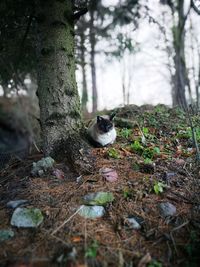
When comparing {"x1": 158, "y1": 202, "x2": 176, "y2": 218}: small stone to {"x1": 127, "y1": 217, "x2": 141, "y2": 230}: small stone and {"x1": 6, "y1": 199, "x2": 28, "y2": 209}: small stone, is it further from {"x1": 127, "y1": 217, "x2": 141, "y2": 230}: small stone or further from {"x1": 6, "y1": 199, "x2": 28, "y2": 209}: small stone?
{"x1": 6, "y1": 199, "x2": 28, "y2": 209}: small stone

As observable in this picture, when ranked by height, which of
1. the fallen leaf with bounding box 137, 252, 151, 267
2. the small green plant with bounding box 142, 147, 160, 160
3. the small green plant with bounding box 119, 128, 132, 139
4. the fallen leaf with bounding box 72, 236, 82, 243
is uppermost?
the small green plant with bounding box 119, 128, 132, 139

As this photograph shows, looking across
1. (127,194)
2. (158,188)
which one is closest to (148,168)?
(158,188)

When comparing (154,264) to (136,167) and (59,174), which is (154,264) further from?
(59,174)

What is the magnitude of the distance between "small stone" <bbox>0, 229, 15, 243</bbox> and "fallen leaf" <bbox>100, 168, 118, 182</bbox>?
50.8 inches

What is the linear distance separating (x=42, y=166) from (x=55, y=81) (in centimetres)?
131

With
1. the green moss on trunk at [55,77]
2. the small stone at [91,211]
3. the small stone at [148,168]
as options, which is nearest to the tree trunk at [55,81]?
the green moss on trunk at [55,77]

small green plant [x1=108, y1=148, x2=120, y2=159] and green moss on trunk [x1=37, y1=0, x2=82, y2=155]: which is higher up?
green moss on trunk [x1=37, y1=0, x2=82, y2=155]

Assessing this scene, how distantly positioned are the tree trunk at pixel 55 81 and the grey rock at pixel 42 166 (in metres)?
0.28

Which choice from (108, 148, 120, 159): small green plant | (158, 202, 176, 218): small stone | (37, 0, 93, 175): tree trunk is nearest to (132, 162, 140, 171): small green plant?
(108, 148, 120, 159): small green plant

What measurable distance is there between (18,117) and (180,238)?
388 inches

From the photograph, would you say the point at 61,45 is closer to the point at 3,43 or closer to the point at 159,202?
the point at 3,43

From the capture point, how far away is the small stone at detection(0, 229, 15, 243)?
2.85 meters

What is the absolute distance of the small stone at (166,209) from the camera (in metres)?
3.14

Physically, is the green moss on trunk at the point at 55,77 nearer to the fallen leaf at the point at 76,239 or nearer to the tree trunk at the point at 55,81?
the tree trunk at the point at 55,81
